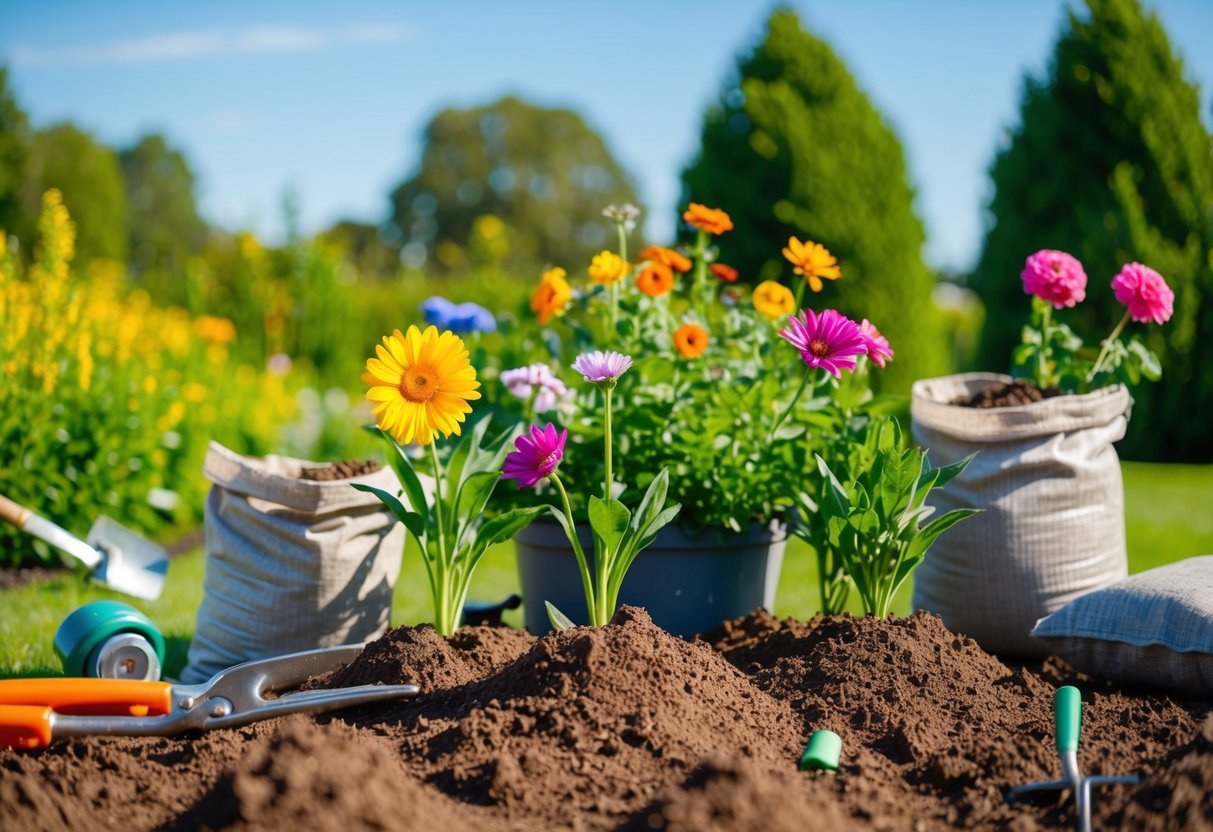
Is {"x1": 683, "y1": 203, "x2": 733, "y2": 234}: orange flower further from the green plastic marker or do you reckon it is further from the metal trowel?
the metal trowel

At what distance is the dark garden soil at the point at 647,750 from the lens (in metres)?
1.50

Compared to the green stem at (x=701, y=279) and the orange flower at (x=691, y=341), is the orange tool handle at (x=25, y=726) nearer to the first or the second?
the orange flower at (x=691, y=341)

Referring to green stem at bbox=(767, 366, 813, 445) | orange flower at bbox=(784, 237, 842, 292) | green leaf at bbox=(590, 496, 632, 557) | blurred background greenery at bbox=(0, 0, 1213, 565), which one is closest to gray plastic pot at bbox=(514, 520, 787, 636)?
green stem at bbox=(767, 366, 813, 445)

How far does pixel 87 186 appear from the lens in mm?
23031

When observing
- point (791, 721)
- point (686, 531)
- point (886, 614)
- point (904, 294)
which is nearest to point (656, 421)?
point (686, 531)

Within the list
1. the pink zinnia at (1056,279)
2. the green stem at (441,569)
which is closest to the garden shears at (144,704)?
the green stem at (441,569)

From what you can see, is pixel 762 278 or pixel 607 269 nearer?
pixel 607 269

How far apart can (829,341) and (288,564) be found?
1.50 metres

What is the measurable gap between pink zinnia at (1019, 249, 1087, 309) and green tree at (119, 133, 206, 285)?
35087 millimetres

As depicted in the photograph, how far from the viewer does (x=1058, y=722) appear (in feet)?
5.98

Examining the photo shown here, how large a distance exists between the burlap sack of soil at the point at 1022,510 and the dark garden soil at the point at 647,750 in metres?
0.44

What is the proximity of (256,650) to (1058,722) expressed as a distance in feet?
6.44

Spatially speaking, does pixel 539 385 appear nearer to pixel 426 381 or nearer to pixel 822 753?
pixel 426 381

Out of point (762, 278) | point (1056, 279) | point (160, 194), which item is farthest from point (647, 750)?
point (160, 194)
